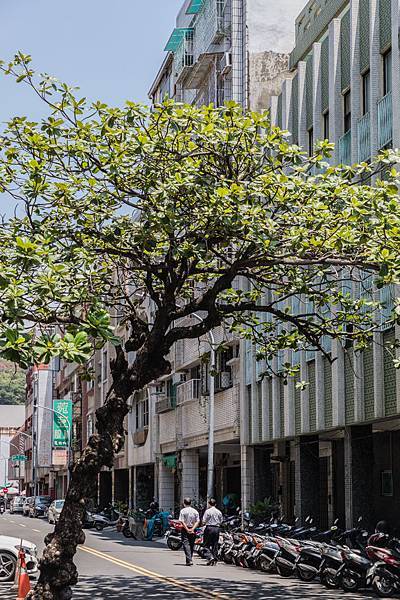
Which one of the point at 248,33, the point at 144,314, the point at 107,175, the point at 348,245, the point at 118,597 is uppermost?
the point at 248,33

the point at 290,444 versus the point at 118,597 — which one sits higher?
the point at 290,444

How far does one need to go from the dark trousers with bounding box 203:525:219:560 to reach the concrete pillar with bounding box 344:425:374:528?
3.52m

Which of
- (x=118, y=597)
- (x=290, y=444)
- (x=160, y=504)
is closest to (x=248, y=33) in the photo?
(x=290, y=444)

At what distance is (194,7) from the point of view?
50.9 meters

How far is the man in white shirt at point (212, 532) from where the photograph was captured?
89.3ft

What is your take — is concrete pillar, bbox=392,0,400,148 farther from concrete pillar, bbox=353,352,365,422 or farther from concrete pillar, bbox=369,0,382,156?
concrete pillar, bbox=353,352,365,422

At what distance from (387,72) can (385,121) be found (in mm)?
1393

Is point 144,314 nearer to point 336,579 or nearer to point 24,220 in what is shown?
point 336,579

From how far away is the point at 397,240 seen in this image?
16.8 m

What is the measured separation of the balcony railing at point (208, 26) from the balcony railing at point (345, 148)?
16107 millimetres

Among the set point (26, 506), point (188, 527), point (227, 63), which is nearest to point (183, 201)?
point (188, 527)

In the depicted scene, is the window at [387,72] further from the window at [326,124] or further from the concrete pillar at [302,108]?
the concrete pillar at [302,108]

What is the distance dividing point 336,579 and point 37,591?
23.4 ft

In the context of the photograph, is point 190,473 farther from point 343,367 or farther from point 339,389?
point 343,367
